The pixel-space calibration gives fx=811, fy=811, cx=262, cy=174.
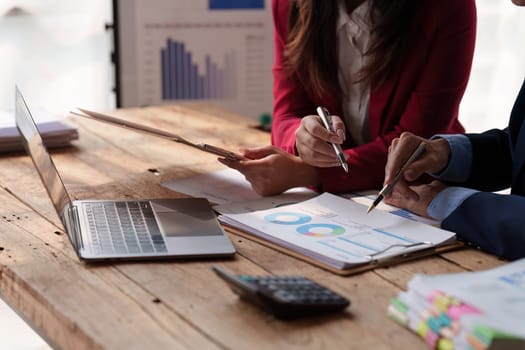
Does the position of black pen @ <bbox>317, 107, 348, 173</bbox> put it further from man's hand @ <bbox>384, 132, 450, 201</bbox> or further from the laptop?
the laptop

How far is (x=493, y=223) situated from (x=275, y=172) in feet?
1.57

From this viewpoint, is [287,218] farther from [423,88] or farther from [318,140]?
[423,88]

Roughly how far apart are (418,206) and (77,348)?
693mm

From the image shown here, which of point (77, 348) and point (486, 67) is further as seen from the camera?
point (486, 67)

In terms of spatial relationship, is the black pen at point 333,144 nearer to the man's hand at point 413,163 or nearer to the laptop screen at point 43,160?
the man's hand at point 413,163

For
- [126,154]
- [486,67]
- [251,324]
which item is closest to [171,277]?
[251,324]

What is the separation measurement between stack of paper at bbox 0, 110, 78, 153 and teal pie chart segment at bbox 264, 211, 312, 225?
0.79 metres

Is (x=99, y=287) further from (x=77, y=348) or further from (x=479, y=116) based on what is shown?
(x=479, y=116)

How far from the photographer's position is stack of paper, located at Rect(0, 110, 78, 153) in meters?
1.97

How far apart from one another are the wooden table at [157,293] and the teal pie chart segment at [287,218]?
79mm

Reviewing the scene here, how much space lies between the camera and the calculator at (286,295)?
100 centimetres

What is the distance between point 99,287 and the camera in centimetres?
114

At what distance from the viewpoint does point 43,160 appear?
149cm

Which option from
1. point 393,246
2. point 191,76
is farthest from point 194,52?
point 393,246
